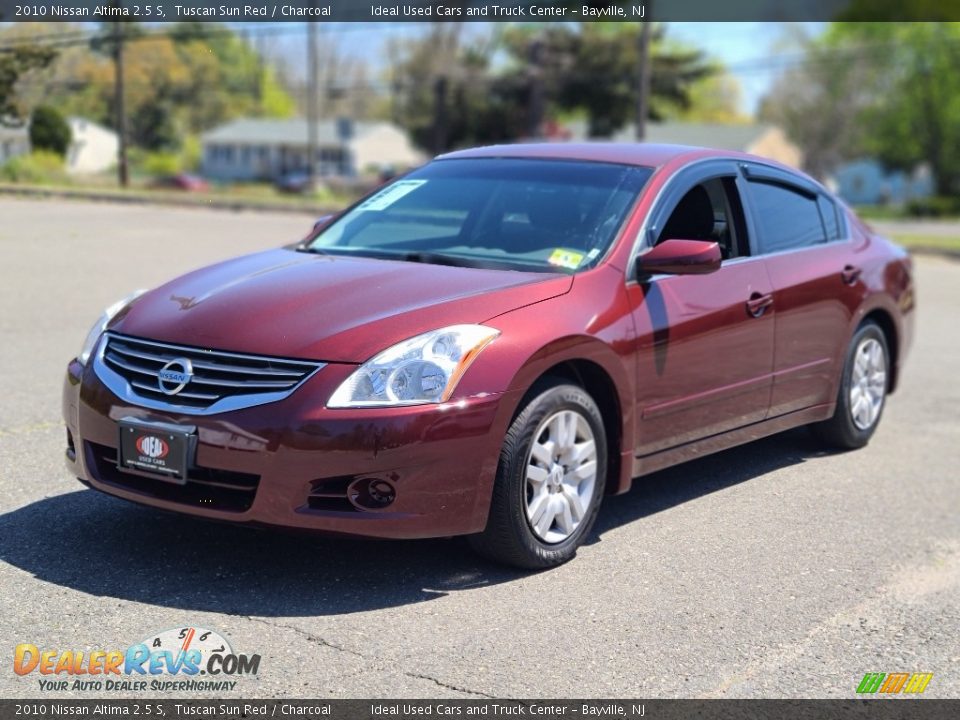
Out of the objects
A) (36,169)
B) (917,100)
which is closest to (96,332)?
(36,169)

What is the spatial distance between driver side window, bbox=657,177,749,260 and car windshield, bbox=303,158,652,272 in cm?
28

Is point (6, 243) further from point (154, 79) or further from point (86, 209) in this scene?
point (154, 79)

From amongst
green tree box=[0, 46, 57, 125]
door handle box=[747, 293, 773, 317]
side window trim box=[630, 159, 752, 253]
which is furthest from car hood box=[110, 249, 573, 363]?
green tree box=[0, 46, 57, 125]

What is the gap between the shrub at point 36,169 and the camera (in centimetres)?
Answer: 1903

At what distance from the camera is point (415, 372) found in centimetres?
454

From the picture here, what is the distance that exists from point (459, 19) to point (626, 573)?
219 ft

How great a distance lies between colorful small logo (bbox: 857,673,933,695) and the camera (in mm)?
4051

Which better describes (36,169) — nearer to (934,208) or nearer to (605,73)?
(605,73)

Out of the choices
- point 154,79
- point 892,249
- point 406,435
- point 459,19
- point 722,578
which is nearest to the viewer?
point 406,435

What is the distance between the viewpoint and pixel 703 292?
582 centimetres

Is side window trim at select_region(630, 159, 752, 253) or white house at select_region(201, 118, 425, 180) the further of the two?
white house at select_region(201, 118, 425, 180)

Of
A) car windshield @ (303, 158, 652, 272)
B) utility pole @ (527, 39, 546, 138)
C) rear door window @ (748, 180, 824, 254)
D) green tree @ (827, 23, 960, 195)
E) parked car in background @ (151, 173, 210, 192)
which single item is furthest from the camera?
green tree @ (827, 23, 960, 195)

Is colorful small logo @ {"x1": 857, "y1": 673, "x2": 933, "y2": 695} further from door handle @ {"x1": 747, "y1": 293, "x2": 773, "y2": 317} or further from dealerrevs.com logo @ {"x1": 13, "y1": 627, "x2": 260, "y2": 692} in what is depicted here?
door handle @ {"x1": 747, "y1": 293, "x2": 773, "y2": 317}

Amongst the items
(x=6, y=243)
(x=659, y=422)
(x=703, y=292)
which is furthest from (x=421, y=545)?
(x=6, y=243)
